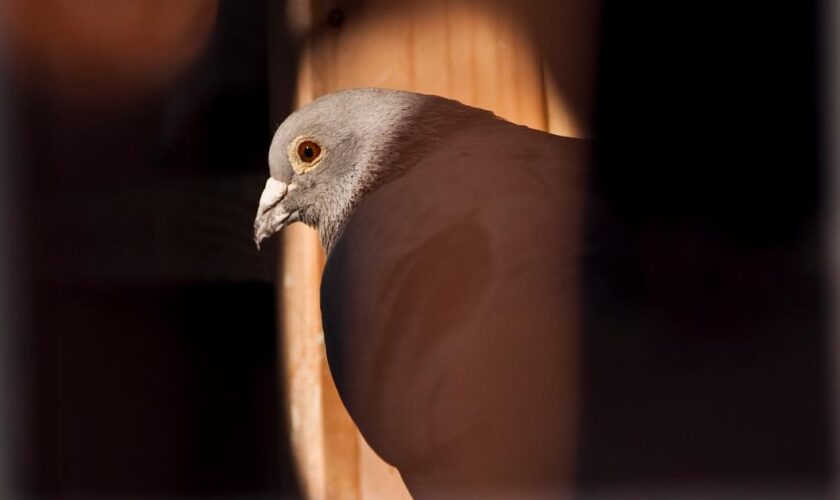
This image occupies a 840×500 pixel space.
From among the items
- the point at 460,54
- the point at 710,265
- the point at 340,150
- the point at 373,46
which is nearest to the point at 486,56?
the point at 460,54

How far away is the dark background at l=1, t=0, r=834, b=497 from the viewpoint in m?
1.68

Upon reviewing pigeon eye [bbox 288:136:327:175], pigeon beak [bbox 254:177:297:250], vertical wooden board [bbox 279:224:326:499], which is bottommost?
vertical wooden board [bbox 279:224:326:499]

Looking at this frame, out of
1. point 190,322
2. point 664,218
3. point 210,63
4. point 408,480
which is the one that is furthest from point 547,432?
point 210,63

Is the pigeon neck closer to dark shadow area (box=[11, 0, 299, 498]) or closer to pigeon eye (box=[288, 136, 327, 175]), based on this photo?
pigeon eye (box=[288, 136, 327, 175])

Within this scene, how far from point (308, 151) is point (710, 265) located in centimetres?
91

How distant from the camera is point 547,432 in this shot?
1761mm

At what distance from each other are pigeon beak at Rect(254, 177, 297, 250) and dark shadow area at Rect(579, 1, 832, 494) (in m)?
0.66

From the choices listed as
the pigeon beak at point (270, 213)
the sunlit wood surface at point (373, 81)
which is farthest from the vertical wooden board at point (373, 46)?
the pigeon beak at point (270, 213)

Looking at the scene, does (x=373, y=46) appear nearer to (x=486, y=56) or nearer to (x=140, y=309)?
(x=486, y=56)

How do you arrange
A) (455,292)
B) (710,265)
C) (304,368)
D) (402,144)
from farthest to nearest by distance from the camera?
(402,144) → (304,368) → (455,292) → (710,265)

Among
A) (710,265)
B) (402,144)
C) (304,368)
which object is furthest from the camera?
(402,144)

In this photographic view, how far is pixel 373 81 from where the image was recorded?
2.04 m

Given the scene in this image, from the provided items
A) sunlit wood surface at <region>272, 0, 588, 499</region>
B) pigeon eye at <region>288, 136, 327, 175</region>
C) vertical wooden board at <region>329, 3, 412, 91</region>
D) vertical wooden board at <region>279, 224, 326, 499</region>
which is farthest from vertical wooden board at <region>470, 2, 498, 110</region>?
vertical wooden board at <region>279, 224, 326, 499</region>

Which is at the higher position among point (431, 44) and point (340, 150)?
point (431, 44)
